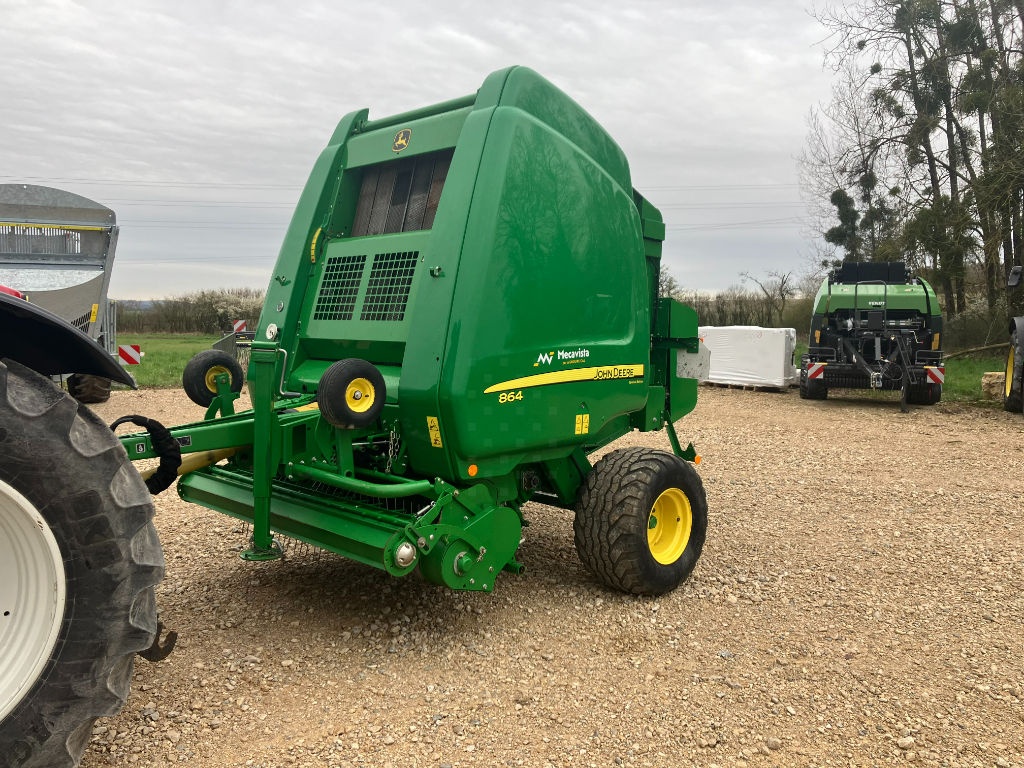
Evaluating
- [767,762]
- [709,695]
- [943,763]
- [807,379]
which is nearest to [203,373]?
[709,695]

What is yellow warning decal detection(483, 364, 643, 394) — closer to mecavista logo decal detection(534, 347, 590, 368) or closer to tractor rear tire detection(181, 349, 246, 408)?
mecavista logo decal detection(534, 347, 590, 368)

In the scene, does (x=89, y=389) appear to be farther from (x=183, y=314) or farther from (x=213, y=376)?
(x=183, y=314)

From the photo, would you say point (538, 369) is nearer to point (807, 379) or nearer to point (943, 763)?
point (943, 763)

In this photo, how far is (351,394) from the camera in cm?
305

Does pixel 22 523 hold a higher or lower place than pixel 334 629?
higher

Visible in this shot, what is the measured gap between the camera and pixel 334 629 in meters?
3.45

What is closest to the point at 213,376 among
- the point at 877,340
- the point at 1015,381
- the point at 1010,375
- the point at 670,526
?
the point at 670,526

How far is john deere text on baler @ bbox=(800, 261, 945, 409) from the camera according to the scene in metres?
11.4

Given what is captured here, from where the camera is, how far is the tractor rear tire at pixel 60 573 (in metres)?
1.96

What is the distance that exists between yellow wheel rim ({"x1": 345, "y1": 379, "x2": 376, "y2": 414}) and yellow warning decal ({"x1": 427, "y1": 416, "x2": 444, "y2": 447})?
0.88ft

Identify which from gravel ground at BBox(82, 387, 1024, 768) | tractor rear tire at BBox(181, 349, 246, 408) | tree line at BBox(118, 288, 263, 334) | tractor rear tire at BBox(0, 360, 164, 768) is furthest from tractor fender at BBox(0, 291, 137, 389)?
tree line at BBox(118, 288, 263, 334)

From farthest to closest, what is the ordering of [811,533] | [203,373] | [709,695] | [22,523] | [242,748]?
1. [811,533]
2. [203,373]
3. [709,695]
4. [242,748]
5. [22,523]

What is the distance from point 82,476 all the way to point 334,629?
1714 mm

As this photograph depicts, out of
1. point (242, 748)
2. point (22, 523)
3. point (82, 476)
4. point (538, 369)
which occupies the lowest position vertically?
point (242, 748)
